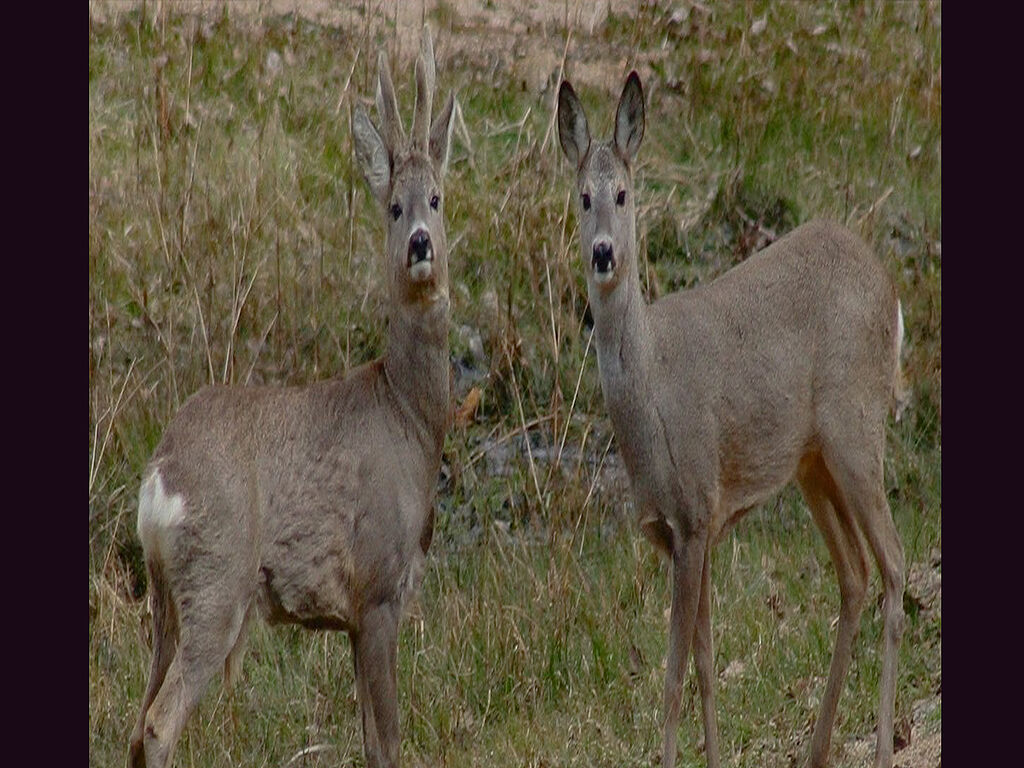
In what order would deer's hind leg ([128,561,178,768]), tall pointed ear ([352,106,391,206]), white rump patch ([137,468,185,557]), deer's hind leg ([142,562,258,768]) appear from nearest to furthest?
deer's hind leg ([142,562,258,768]) → white rump patch ([137,468,185,557]) → deer's hind leg ([128,561,178,768]) → tall pointed ear ([352,106,391,206])

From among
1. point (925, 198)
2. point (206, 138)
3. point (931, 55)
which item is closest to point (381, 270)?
point (206, 138)

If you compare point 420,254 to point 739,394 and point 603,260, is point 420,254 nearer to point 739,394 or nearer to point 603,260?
point 603,260

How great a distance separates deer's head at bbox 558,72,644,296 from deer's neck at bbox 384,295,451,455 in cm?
67

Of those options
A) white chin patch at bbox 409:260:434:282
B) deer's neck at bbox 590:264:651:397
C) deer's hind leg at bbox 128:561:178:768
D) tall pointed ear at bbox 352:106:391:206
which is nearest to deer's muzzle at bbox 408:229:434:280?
white chin patch at bbox 409:260:434:282

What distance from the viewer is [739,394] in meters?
7.98

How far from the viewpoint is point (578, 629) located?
901 centimetres

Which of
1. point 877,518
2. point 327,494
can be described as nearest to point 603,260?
point 327,494

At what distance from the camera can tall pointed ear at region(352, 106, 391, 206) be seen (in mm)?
7816

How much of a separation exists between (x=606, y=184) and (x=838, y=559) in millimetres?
2049

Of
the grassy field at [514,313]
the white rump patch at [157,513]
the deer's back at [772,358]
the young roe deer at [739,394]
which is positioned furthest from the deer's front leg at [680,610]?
the white rump patch at [157,513]

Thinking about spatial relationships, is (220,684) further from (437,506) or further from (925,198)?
(925,198)

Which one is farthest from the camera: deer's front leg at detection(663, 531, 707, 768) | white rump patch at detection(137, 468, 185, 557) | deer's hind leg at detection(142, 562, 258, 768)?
deer's front leg at detection(663, 531, 707, 768)

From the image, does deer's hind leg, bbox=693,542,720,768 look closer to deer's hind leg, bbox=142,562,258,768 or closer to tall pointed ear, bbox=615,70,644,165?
tall pointed ear, bbox=615,70,644,165

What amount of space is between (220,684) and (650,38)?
19.7 feet
